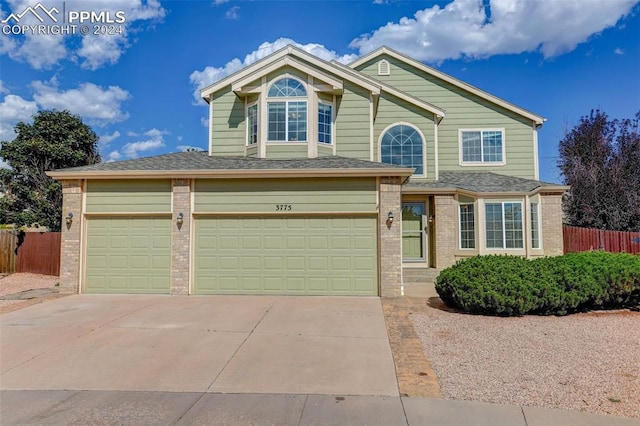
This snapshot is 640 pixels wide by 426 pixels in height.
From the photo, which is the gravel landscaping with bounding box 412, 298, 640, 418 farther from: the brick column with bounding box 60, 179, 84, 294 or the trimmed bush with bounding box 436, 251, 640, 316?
the brick column with bounding box 60, 179, 84, 294

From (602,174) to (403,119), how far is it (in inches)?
439

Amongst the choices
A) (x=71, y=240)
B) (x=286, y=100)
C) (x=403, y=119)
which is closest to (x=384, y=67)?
(x=403, y=119)

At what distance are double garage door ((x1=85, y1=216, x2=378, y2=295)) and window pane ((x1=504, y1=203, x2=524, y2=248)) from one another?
572cm

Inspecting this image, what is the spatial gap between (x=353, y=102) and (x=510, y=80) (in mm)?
8420

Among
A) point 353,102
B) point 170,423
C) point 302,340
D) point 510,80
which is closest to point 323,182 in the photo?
point 353,102

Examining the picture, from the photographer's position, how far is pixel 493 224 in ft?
44.1

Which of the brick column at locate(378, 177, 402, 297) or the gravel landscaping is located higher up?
the brick column at locate(378, 177, 402, 297)

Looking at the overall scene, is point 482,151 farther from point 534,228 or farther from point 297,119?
point 297,119

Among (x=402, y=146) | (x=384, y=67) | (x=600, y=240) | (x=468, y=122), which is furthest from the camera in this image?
(x=384, y=67)

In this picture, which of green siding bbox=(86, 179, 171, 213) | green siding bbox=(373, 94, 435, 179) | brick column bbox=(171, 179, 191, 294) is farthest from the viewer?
green siding bbox=(373, 94, 435, 179)

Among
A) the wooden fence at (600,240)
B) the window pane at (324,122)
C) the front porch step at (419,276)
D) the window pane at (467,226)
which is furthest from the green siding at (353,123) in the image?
the wooden fence at (600,240)

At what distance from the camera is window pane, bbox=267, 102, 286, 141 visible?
1255 cm

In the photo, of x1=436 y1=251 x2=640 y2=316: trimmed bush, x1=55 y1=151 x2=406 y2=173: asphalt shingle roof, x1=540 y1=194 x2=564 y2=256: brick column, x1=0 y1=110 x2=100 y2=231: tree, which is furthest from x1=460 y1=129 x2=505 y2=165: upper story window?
x1=0 y1=110 x2=100 y2=231: tree

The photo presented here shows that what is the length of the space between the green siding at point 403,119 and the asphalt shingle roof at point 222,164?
3731 millimetres
